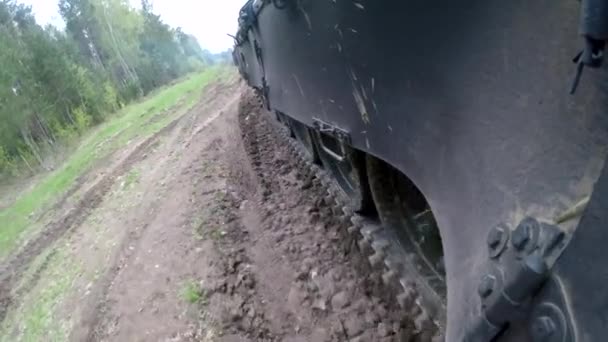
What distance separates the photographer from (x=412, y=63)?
5.14 ft

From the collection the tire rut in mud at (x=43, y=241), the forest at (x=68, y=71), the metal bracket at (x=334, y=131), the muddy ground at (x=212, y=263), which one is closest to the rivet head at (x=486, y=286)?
the metal bracket at (x=334, y=131)

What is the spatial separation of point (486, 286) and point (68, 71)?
32.4 metres

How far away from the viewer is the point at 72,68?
101 feet

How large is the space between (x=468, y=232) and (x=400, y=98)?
22.8 inches

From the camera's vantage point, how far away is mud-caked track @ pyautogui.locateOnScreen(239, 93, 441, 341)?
2818mm

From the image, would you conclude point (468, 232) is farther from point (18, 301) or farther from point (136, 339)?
point (18, 301)

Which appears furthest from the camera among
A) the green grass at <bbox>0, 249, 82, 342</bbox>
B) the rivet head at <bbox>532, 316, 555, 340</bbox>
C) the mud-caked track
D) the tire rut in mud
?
the tire rut in mud

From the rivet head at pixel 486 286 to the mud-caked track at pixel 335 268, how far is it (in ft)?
4.13

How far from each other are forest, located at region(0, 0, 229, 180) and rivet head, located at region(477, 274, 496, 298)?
24070 mm

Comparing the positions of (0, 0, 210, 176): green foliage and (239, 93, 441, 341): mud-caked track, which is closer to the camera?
(239, 93, 441, 341): mud-caked track

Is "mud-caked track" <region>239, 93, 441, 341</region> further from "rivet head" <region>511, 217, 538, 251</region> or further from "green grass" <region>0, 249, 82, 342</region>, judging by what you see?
"green grass" <region>0, 249, 82, 342</region>

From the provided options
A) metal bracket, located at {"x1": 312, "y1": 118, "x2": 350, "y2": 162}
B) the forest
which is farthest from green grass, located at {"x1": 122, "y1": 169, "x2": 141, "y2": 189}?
the forest

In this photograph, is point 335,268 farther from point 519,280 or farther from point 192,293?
point 519,280

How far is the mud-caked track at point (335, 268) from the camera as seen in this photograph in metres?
2.82
